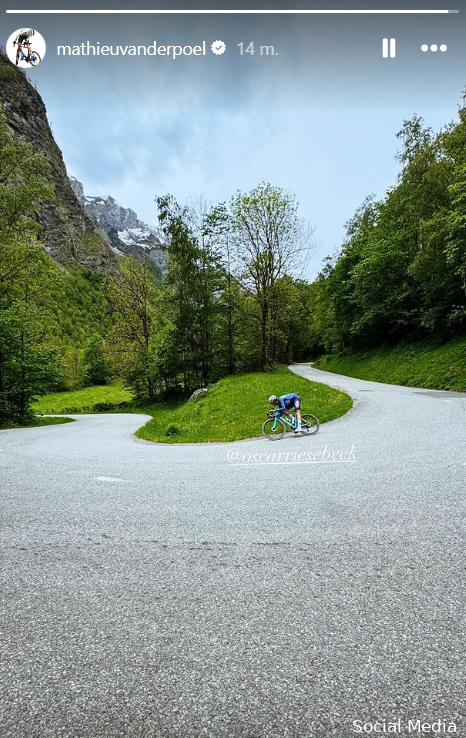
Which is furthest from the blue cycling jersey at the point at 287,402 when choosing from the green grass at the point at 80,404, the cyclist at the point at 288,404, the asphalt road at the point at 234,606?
the green grass at the point at 80,404

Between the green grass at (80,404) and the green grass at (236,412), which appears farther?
the green grass at (80,404)

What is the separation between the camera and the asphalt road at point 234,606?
159 cm

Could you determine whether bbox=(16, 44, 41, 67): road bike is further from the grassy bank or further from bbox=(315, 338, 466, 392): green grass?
bbox=(315, 338, 466, 392): green grass

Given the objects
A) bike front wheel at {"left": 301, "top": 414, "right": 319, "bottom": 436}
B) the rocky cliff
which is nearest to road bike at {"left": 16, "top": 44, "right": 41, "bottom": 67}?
bike front wheel at {"left": 301, "top": 414, "right": 319, "bottom": 436}

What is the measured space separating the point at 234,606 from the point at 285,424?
704 cm

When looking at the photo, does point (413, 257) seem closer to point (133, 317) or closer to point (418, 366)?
point (418, 366)

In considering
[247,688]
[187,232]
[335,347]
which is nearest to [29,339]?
[187,232]

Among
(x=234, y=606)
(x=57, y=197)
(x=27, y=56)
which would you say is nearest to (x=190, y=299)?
(x=27, y=56)

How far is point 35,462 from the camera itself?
7.26 metres

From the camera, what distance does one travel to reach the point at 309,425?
914 centimetres

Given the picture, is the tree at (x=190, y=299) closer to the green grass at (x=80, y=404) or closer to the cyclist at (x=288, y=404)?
the green grass at (x=80, y=404)

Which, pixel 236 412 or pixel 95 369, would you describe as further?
pixel 95 369

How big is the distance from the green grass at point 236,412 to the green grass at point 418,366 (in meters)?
6.05

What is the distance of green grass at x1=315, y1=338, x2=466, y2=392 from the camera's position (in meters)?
16.4
